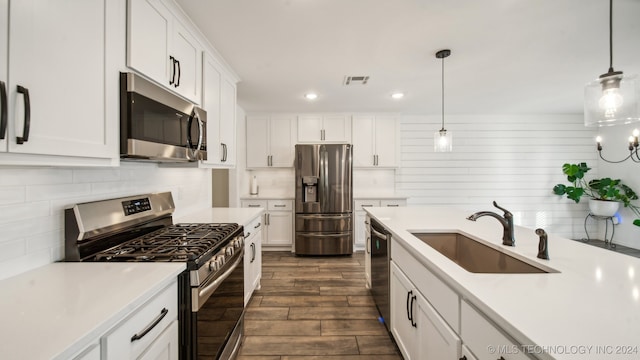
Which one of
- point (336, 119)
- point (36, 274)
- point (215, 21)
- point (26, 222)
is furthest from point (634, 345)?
point (336, 119)

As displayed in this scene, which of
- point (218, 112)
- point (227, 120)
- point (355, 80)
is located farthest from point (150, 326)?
point (355, 80)

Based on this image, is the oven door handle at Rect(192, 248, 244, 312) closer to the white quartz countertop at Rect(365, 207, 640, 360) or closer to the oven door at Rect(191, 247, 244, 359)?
the oven door at Rect(191, 247, 244, 359)

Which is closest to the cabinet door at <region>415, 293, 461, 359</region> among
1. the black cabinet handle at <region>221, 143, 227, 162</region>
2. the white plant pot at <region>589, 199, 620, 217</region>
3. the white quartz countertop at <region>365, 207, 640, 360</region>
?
the white quartz countertop at <region>365, 207, 640, 360</region>

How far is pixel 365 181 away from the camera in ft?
16.4

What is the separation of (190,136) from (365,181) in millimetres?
3657

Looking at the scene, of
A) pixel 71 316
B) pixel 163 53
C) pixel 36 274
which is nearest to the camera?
pixel 71 316

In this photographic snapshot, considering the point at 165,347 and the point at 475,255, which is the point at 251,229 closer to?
the point at 165,347

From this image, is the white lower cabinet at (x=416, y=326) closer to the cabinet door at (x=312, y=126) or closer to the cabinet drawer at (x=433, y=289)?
the cabinet drawer at (x=433, y=289)

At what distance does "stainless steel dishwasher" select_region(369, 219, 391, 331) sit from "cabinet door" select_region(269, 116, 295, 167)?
8.21 ft

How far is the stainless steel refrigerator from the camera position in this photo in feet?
13.8

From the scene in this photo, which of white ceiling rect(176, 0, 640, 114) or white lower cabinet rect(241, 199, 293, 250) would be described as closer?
white ceiling rect(176, 0, 640, 114)

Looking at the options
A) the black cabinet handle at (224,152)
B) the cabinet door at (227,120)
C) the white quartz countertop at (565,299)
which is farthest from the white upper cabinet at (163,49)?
the white quartz countertop at (565,299)

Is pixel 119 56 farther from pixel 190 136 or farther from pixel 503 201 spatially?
pixel 503 201

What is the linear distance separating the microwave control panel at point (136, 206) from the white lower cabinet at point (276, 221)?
Answer: 2.60m
